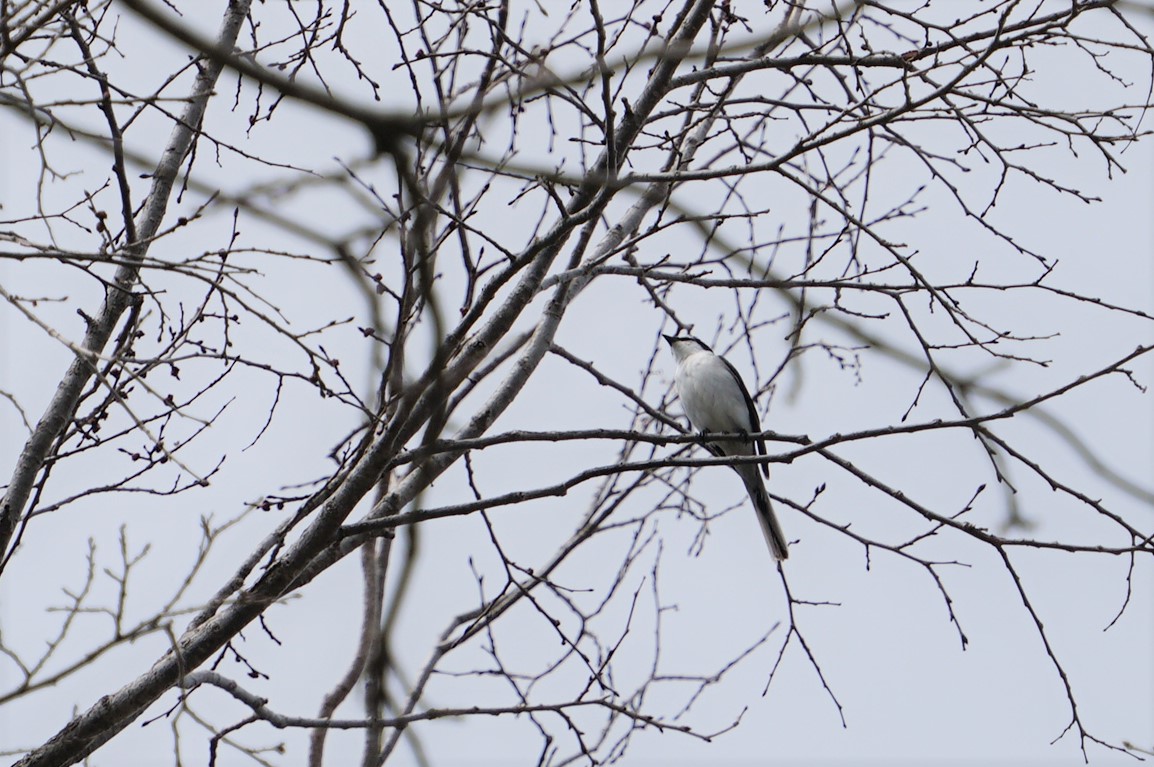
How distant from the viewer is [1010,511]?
6.45m

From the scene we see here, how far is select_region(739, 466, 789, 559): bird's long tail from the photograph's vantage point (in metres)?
6.61

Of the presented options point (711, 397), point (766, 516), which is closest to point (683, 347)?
point (711, 397)

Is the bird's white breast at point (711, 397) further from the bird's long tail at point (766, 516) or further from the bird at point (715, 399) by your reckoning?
the bird's long tail at point (766, 516)

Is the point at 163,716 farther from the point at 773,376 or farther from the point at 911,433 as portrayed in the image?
the point at 773,376

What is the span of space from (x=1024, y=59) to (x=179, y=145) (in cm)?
338

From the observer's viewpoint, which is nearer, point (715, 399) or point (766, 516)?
point (766, 516)

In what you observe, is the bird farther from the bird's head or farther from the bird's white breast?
the bird's head

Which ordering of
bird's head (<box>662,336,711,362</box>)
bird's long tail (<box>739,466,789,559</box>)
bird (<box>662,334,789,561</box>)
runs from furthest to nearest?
1. bird's head (<box>662,336,711,362</box>)
2. bird (<box>662,334,789,561</box>)
3. bird's long tail (<box>739,466,789,559</box>)

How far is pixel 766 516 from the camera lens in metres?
6.73

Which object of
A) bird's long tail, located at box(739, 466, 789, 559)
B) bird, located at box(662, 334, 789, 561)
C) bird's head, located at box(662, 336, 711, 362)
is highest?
bird's head, located at box(662, 336, 711, 362)

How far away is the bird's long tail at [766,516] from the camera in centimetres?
661


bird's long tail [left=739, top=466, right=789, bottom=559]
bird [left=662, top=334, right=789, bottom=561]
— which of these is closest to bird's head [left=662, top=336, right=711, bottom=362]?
bird [left=662, top=334, right=789, bottom=561]

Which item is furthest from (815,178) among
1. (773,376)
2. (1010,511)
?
(1010,511)

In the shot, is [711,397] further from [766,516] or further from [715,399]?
[766,516]
